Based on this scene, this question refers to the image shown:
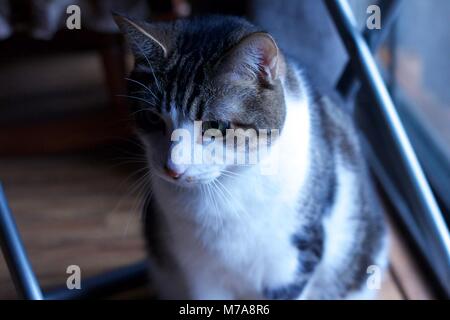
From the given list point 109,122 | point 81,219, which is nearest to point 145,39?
point 81,219

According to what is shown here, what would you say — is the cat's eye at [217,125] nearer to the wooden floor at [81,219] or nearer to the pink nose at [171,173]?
the pink nose at [171,173]

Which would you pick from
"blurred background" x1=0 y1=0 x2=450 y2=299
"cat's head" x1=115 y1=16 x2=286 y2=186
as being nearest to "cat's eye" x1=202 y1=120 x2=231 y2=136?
"cat's head" x1=115 y1=16 x2=286 y2=186

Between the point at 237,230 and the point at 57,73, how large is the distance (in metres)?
1.57

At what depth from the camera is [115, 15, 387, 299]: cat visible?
812mm

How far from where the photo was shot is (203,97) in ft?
2.65

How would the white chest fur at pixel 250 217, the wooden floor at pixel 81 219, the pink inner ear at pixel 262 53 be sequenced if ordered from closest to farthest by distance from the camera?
1. the pink inner ear at pixel 262 53
2. the white chest fur at pixel 250 217
3. the wooden floor at pixel 81 219

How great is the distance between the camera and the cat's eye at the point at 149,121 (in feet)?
2.78

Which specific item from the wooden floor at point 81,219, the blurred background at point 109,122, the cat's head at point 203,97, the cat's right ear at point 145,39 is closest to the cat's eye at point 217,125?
the cat's head at point 203,97

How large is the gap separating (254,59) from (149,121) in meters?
0.19

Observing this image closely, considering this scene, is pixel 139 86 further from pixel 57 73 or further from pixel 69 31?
pixel 57 73

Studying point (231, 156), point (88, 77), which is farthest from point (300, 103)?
point (88, 77)

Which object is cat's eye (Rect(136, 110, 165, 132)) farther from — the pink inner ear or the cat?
the pink inner ear

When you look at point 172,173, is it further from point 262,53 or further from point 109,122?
point 109,122
